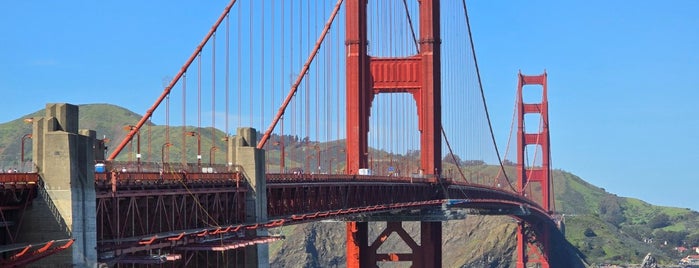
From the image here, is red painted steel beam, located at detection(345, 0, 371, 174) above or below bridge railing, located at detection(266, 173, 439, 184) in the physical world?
above

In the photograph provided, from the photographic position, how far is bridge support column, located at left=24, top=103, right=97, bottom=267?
30641 millimetres

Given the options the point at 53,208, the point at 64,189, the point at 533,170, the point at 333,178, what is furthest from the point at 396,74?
the point at 533,170

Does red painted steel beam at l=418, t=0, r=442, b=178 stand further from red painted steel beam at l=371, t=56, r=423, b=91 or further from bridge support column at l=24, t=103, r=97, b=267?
bridge support column at l=24, t=103, r=97, b=267

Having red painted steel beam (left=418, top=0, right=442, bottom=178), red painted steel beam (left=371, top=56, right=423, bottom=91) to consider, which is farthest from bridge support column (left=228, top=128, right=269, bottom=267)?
red painted steel beam (left=418, top=0, right=442, bottom=178)

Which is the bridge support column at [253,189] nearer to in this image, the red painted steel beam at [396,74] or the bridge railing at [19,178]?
the bridge railing at [19,178]

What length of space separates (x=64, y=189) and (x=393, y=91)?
48503 mm

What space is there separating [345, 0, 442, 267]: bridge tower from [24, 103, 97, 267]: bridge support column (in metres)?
43.0

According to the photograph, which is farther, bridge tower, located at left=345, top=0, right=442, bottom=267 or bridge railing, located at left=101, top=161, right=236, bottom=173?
bridge tower, located at left=345, top=0, right=442, bottom=267

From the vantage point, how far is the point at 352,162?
7456 cm

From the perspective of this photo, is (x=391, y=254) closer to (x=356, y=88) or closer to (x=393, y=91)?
(x=393, y=91)

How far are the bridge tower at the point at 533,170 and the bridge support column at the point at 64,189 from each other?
432 feet

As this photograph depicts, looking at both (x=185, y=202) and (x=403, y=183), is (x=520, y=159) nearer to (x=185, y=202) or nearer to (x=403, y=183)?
(x=403, y=183)

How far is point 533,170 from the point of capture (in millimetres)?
180750

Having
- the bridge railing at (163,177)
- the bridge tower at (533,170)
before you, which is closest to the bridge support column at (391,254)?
the bridge railing at (163,177)
